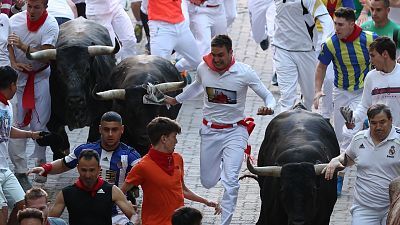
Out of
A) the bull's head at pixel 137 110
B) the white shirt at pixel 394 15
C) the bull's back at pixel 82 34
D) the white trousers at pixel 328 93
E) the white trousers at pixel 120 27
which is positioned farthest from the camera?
the white trousers at pixel 120 27

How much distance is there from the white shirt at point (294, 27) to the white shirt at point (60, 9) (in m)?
3.22

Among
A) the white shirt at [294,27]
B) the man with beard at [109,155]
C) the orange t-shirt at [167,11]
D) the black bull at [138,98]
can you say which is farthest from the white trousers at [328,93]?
the man with beard at [109,155]

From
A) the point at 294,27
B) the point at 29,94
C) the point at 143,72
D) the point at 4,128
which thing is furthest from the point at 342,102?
the point at 4,128

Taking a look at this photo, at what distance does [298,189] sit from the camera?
46.1ft

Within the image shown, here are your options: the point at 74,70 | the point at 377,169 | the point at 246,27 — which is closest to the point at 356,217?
the point at 377,169

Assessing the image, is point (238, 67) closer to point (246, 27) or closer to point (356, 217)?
point (356, 217)

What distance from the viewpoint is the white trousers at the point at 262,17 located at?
21812 mm

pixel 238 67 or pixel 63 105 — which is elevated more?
pixel 238 67

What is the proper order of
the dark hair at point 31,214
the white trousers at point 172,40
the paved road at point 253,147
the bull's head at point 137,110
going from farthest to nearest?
the white trousers at point 172,40 → the bull's head at point 137,110 → the paved road at point 253,147 → the dark hair at point 31,214

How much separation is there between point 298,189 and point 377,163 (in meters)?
0.82

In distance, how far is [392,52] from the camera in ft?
51.0

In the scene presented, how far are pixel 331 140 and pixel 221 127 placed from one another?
125 cm

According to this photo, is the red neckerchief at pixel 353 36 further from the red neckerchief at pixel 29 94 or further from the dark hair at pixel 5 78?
the dark hair at pixel 5 78

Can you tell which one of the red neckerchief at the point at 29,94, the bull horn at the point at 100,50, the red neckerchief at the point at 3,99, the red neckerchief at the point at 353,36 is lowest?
the red neckerchief at the point at 29,94
